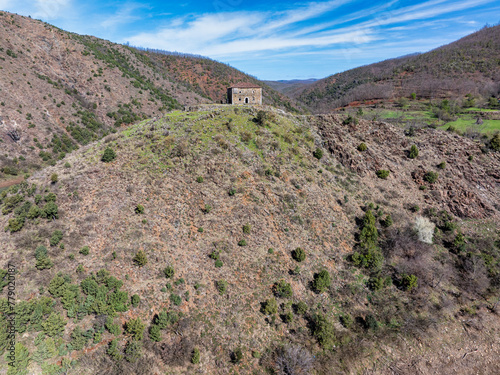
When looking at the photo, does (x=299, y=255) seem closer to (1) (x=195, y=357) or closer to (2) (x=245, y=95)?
(1) (x=195, y=357)

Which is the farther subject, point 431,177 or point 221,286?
point 431,177

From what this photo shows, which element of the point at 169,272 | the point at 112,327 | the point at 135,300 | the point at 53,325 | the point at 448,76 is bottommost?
the point at 112,327

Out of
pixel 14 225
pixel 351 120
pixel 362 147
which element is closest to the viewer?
pixel 14 225

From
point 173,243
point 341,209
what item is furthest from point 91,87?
point 341,209

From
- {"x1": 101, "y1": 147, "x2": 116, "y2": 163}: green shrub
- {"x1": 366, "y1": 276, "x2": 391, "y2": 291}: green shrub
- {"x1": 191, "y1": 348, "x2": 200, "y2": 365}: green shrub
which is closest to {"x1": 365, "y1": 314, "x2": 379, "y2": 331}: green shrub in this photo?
{"x1": 366, "y1": 276, "x2": 391, "y2": 291}: green shrub

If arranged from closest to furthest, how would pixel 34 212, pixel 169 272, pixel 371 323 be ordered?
pixel 169 272
pixel 371 323
pixel 34 212

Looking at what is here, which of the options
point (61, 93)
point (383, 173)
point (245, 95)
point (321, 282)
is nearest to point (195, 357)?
point (321, 282)

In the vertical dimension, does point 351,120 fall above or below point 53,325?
above
